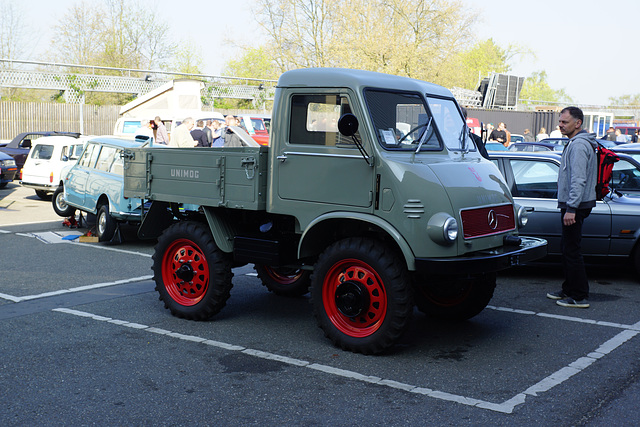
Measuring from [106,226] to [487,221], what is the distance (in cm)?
746

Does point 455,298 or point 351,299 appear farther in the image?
point 455,298

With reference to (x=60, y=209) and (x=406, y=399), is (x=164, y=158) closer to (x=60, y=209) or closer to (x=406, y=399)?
(x=406, y=399)

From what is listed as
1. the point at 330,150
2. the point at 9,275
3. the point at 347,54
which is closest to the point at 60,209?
the point at 9,275

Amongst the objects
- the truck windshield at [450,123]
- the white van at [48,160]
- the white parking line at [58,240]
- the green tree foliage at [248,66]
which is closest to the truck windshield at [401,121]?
the truck windshield at [450,123]

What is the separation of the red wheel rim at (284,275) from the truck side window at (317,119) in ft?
7.25

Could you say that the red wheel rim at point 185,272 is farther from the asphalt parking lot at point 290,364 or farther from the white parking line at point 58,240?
the white parking line at point 58,240

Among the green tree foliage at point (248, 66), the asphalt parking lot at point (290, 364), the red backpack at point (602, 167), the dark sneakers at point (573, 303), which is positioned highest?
the green tree foliage at point (248, 66)

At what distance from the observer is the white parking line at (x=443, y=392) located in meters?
4.77

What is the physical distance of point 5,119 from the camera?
33969mm

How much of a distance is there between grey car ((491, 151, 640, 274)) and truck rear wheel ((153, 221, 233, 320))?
13.4 ft

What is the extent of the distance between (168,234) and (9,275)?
10.3ft

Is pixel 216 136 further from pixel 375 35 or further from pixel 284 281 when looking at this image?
pixel 375 35

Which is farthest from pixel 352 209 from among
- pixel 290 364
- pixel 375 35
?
pixel 375 35

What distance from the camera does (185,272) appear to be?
22.6 feet
